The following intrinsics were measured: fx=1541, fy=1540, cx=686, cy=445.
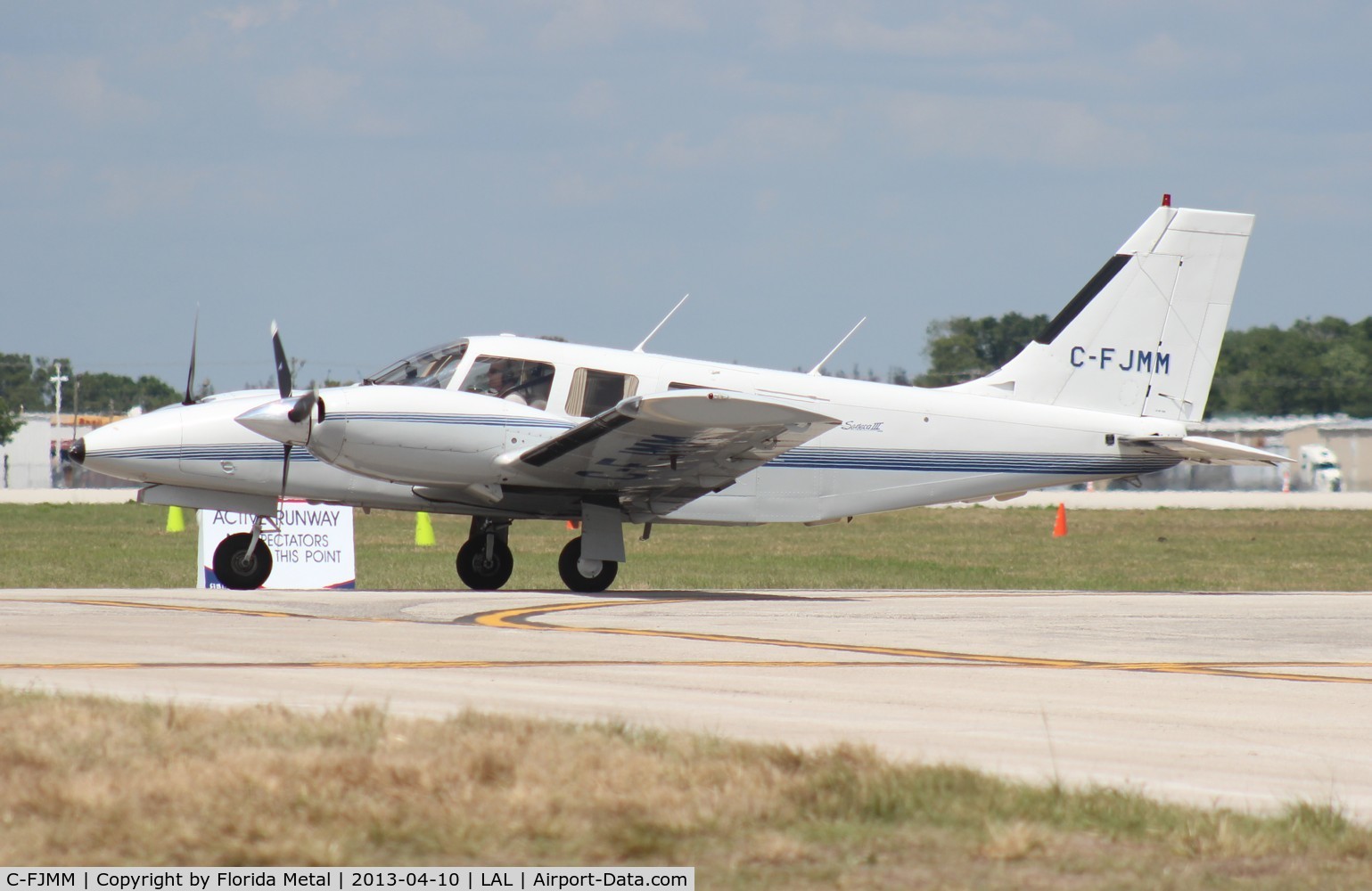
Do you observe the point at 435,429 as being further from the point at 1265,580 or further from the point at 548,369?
the point at 1265,580

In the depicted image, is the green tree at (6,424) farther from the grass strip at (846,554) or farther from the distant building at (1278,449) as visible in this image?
the distant building at (1278,449)

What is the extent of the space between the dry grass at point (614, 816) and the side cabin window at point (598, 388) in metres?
10.7

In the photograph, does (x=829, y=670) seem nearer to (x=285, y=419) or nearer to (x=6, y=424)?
(x=285, y=419)

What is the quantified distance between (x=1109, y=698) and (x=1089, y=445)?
424 inches

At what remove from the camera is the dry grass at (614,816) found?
504 cm

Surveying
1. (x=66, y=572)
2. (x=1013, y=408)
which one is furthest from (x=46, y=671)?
(x=66, y=572)

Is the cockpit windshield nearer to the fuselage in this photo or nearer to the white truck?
the fuselage

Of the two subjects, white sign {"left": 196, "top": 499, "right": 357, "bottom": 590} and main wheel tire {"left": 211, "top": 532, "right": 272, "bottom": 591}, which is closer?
main wheel tire {"left": 211, "top": 532, "right": 272, "bottom": 591}

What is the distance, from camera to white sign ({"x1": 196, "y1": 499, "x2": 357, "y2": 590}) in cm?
2078

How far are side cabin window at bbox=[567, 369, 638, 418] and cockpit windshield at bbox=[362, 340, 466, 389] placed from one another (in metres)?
1.35

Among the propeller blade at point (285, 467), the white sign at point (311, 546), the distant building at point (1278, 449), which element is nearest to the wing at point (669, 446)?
the propeller blade at point (285, 467)

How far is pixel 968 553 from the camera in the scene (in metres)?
34.7

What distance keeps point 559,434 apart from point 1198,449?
26.1 ft

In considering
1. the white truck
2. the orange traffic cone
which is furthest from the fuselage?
the white truck
